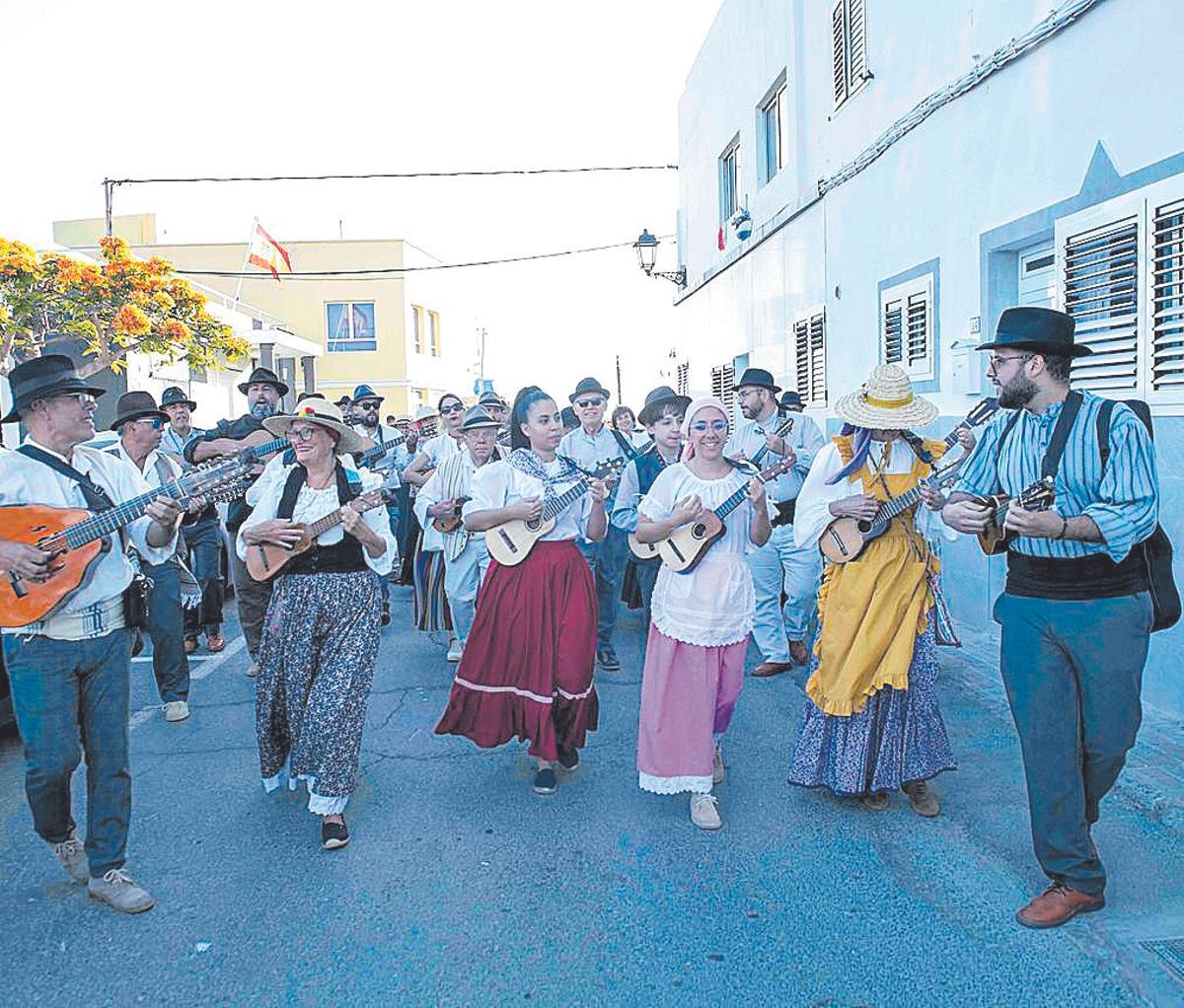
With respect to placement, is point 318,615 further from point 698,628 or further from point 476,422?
point 476,422

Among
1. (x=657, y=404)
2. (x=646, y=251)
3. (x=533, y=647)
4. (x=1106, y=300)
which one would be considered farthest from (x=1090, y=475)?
(x=646, y=251)

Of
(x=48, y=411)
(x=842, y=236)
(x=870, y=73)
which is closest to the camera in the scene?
(x=48, y=411)

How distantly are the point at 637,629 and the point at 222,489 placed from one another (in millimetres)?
5155

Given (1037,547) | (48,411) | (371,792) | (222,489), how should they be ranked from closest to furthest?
(1037,547) < (48,411) < (222,489) < (371,792)

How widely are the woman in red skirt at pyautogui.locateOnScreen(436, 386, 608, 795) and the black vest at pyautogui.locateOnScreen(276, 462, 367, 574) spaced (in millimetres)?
645

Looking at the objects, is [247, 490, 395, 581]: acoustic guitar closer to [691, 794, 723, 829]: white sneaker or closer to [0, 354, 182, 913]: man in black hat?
[0, 354, 182, 913]: man in black hat

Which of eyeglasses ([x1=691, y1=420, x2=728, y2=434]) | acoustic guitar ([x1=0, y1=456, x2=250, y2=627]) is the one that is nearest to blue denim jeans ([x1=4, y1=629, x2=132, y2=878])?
acoustic guitar ([x1=0, y1=456, x2=250, y2=627])

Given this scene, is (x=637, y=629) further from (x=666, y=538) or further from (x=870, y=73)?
(x=870, y=73)

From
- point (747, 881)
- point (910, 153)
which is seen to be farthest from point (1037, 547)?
point (910, 153)

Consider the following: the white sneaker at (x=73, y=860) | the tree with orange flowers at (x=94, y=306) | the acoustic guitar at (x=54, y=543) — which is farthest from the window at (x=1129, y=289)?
the tree with orange flowers at (x=94, y=306)

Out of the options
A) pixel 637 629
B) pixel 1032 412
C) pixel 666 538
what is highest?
pixel 1032 412

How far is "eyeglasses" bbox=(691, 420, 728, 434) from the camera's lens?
5035mm

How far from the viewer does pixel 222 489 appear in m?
4.84

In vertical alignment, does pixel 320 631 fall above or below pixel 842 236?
below
